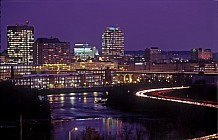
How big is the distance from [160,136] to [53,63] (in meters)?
17.3

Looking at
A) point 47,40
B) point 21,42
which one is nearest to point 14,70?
point 21,42

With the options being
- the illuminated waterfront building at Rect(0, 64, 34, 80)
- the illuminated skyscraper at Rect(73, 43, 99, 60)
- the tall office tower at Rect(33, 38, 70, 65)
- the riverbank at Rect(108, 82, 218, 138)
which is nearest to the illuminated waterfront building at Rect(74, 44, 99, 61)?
the illuminated skyscraper at Rect(73, 43, 99, 60)

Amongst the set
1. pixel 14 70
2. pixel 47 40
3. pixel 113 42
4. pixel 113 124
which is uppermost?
pixel 113 42

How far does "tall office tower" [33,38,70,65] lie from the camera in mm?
23266

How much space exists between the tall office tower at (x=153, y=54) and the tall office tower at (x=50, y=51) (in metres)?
5.37

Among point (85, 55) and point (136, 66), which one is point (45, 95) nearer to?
point (136, 66)

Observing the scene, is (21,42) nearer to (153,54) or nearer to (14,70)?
(14,70)

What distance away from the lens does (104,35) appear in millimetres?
29609

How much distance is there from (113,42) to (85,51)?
5.24ft

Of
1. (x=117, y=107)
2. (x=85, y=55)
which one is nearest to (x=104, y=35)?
(x=85, y=55)

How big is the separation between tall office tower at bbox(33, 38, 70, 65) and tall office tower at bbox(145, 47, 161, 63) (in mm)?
5371

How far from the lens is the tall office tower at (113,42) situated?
29.0 meters

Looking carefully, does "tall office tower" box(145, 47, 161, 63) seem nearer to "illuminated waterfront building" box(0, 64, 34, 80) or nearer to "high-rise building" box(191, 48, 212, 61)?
"high-rise building" box(191, 48, 212, 61)

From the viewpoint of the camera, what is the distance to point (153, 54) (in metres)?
28.6
